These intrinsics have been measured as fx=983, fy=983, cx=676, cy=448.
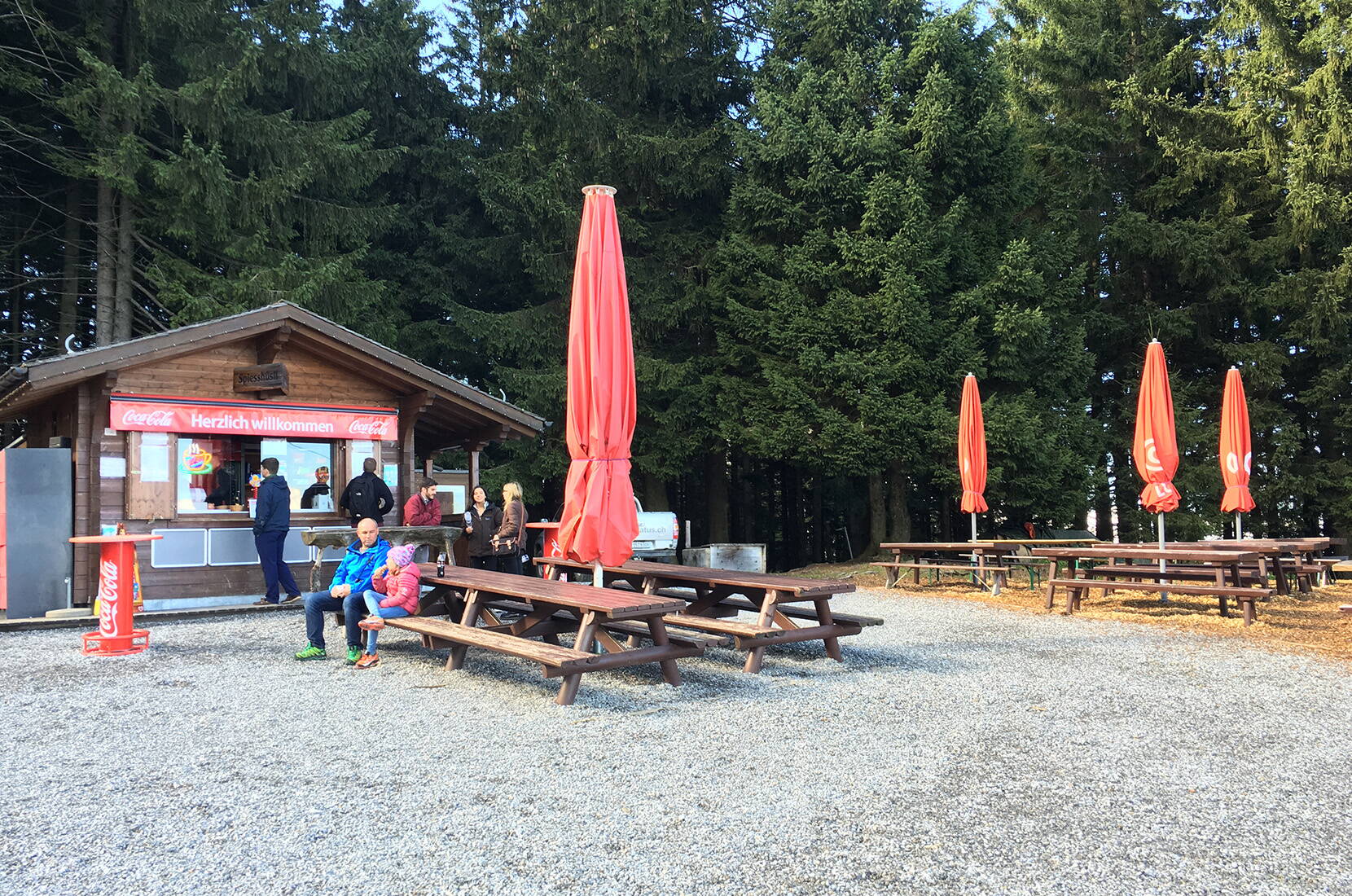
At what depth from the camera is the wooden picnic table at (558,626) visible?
6.46 meters

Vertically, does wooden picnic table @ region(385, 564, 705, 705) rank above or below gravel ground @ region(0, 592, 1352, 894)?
above

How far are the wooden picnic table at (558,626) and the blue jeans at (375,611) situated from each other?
0.08m

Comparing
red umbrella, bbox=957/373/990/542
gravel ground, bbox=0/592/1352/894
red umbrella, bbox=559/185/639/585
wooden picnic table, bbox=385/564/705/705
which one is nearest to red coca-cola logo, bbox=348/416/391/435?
wooden picnic table, bbox=385/564/705/705

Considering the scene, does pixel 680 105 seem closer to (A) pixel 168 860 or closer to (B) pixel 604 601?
(B) pixel 604 601

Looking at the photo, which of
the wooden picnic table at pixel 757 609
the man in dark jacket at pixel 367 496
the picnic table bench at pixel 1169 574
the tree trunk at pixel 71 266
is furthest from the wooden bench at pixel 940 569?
the tree trunk at pixel 71 266

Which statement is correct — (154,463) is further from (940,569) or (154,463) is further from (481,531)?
(940,569)

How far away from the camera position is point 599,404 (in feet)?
23.7

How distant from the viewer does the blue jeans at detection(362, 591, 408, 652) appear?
7.80 metres

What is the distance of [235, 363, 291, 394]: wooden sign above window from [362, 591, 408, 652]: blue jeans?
5580 mm

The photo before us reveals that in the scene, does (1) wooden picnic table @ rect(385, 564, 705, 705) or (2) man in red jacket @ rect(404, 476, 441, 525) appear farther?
(2) man in red jacket @ rect(404, 476, 441, 525)

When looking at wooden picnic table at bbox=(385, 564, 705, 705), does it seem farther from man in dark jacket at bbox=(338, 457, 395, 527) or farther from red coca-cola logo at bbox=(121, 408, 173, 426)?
red coca-cola logo at bbox=(121, 408, 173, 426)

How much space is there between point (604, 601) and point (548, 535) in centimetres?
921

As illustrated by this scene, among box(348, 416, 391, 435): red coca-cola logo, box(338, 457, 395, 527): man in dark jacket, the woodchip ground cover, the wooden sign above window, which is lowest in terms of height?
the woodchip ground cover

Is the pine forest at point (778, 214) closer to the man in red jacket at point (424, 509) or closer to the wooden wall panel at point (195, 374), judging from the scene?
the wooden wall panel at point (195, 374)
